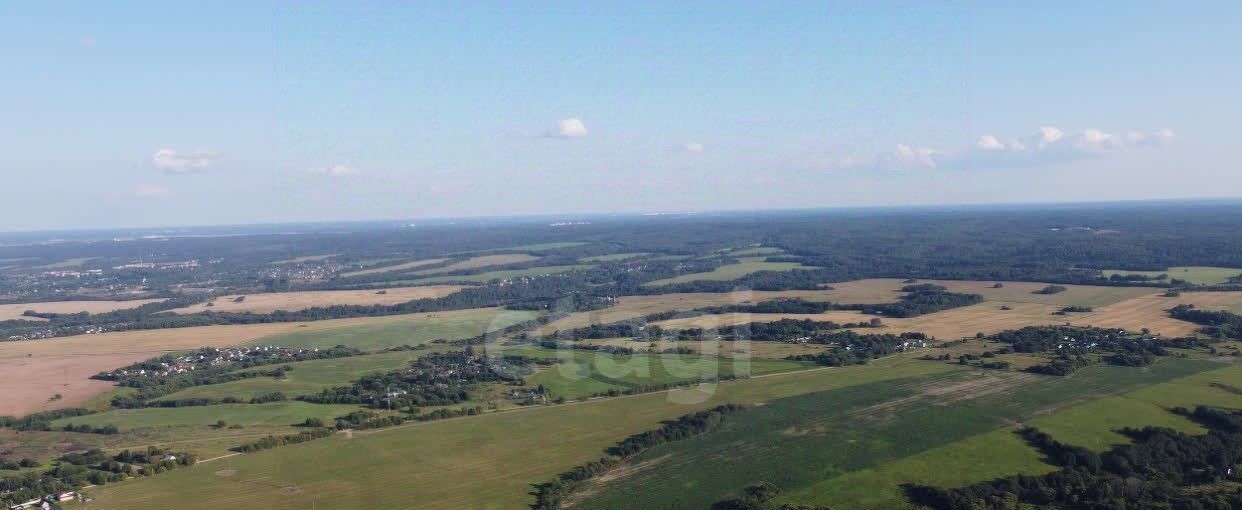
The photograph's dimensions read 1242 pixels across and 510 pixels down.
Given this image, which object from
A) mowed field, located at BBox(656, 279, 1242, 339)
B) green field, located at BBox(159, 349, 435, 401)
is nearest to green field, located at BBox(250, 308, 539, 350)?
green field, located at BBox(159, 349, 435, 401)

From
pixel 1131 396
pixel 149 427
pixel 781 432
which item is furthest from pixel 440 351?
pixel 1131 396

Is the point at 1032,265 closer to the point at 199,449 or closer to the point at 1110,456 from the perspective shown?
the point at 1110,456

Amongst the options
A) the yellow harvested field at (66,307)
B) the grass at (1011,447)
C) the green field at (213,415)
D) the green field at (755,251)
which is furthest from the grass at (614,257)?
the grass at (1011,447)

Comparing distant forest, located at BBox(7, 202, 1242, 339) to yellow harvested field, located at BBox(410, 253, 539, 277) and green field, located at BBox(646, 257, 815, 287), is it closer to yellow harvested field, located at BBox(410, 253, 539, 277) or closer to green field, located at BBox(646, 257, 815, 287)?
green field, located at BBox(646, 257, 815, 287)

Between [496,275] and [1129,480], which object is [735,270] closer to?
[496,275]

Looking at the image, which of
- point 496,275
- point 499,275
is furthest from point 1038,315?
point 496,275

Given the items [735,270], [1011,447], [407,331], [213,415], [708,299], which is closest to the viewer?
[1011,447]

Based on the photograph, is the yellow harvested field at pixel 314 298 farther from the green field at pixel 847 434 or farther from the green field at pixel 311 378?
the green field at pixel 847 434
